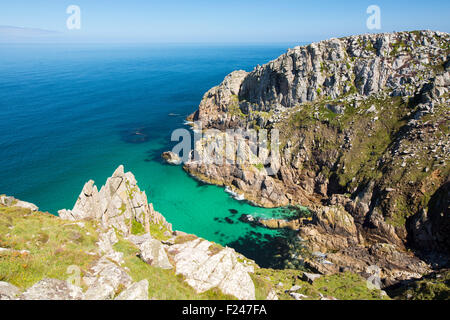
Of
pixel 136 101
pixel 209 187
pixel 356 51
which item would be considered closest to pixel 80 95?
pixel 136 101

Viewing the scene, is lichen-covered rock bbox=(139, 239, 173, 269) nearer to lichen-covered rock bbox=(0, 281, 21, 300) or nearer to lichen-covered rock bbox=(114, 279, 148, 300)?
lichen-covered rock bbox=(114, 279, 148, 300)

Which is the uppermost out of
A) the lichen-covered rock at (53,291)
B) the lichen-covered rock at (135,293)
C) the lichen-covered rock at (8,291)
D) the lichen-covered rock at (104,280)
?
the lichen-covered rock at (8,291)

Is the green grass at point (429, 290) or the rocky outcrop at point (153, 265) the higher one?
the rocky outcrop at point (153, 265)

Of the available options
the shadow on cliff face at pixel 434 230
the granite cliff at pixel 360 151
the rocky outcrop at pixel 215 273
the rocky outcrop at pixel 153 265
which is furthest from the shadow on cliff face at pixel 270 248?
the rocky outcrop at pixel 215 273

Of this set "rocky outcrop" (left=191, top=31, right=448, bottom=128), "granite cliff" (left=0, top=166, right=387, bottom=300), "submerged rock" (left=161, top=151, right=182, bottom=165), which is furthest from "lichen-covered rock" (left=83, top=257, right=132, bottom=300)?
"rocky outcrop" (left=191, top=31, right=448, bottom=128)

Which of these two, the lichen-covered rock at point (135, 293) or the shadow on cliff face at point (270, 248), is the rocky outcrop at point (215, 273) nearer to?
the lichen-covered rock at point (135, 293)

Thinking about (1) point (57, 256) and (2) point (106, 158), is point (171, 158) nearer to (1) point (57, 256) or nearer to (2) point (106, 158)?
(2) point (106, 158)
